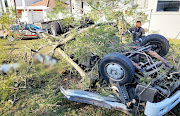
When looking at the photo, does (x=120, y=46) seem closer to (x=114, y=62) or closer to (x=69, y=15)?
(x=114, y=62)

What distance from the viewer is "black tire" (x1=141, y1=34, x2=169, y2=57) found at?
3896 millimetres

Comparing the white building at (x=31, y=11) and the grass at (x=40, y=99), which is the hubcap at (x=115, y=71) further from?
the white building at (x=31, y=11)

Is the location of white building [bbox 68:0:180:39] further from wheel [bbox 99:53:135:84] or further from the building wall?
wheel [bbox 99:53:135:84]

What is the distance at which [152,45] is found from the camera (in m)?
3.92

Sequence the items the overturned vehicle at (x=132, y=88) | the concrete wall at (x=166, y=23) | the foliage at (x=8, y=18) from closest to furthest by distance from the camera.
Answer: the overturned vehicle at (x=132, y=88), the foliage at (x=8, y=18), the concrete wall at (x=166, y=23)

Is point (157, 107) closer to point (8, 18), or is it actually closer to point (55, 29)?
point (55, 29)

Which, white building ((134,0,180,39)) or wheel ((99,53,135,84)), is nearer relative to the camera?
wheel ((99,53,135,84))

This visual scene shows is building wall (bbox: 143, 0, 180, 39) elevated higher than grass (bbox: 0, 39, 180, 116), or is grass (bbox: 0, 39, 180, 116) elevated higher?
building wall (bbox: 143, 0, 180, 39)

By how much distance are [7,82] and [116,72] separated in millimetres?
2625

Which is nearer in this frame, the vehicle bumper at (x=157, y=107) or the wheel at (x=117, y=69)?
the vehicle bumper at (x=157, y=107)

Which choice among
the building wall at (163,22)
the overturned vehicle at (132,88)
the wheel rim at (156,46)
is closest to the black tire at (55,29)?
the overturned vehicle at (132,88)

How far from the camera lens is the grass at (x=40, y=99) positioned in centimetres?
284

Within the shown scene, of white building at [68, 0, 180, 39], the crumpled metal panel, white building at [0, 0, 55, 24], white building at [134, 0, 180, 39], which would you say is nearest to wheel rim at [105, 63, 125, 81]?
the crumpled metal panel

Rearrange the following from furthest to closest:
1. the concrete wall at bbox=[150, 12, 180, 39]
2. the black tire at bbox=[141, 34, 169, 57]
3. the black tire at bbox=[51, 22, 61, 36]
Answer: the concrete wall at bbox=[150, 12, 180, 39]
the black tire at bbox=[51, 22, 61, 36]
the black tire at bbox=[141, 34, 169, 57]
